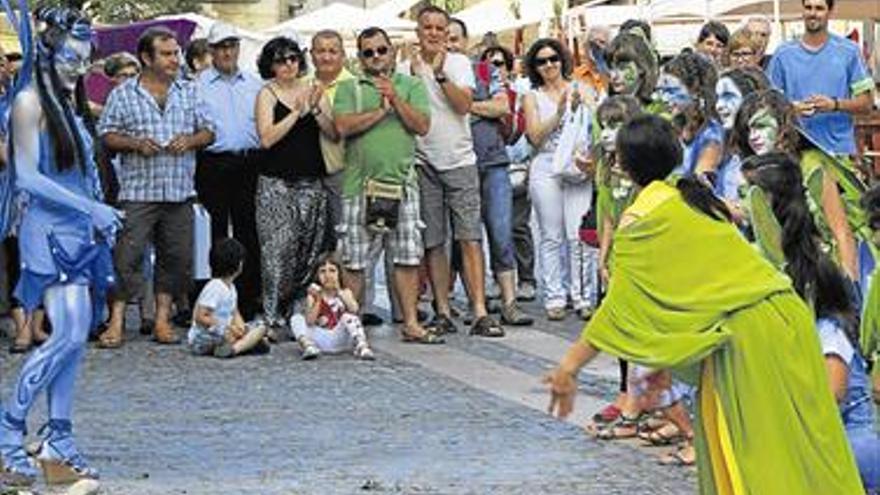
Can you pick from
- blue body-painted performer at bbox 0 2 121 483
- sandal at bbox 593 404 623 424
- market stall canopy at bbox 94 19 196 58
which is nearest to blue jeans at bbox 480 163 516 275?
sandal at bbox 593 404 623 424

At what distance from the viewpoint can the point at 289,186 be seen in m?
14.8

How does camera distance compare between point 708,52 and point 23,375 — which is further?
point 708,52

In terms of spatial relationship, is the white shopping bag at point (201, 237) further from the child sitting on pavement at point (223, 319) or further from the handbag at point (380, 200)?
the handbag at point (380, 200)

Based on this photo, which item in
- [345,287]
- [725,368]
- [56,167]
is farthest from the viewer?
[345,287]

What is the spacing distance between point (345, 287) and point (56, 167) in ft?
17.3

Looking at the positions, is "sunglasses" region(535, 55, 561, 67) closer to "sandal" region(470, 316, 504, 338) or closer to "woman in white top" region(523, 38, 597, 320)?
"woman in white top" region(523, 38, 597, 320)

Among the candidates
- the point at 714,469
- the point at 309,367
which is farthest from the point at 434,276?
the point at 714,469

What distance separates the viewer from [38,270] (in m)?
9.65

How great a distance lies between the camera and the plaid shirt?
1449 cm

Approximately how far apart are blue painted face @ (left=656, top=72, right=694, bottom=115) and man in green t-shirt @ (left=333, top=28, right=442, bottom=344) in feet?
12.4

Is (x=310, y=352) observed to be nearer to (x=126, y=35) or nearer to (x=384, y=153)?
(x=384, y=153)

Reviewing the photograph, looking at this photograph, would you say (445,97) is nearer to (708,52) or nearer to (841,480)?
(708,52)

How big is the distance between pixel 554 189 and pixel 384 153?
174 centimetres

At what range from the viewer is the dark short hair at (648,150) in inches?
279
